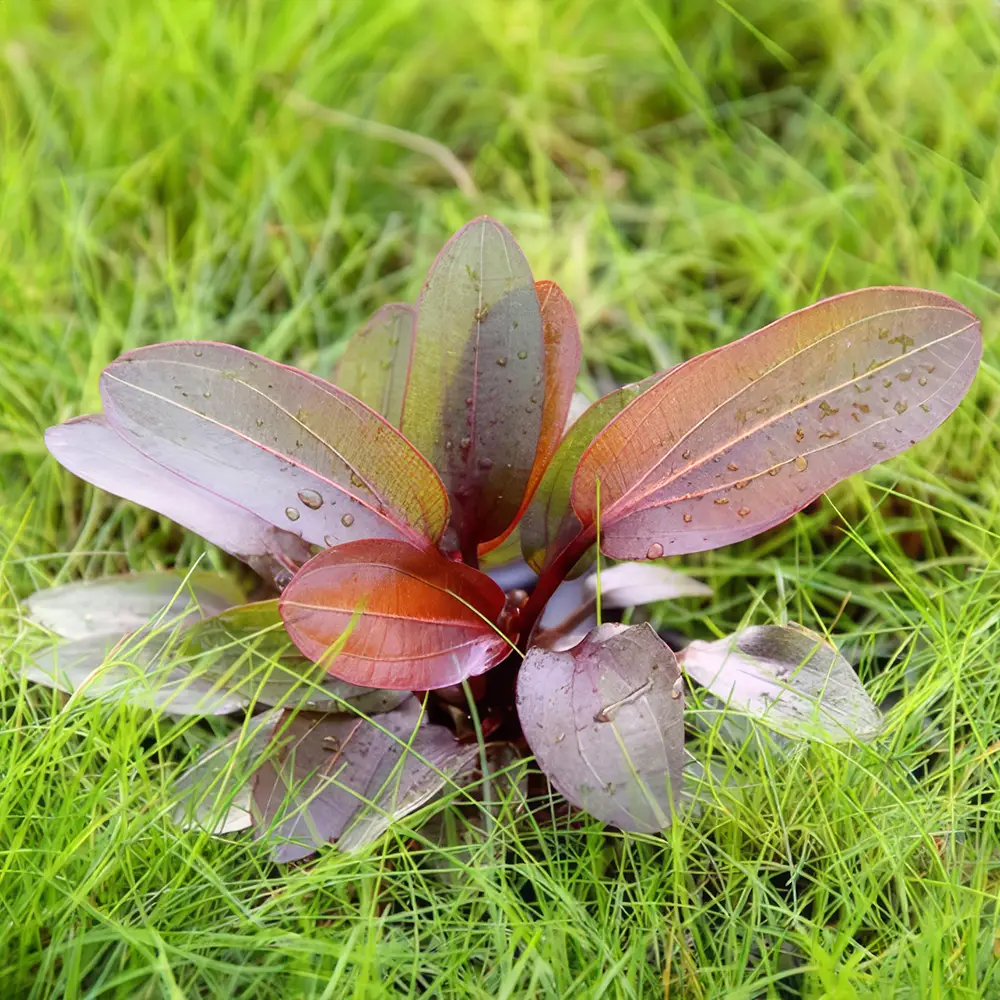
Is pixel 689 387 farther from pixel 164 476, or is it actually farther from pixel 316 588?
pixel 164 476

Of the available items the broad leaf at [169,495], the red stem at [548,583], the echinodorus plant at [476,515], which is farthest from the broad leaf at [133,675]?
the red stem at [548,583]

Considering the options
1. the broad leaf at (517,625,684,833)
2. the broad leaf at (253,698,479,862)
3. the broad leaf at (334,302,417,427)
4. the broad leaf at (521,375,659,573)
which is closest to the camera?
the broad leaf at (517,625,684,833)

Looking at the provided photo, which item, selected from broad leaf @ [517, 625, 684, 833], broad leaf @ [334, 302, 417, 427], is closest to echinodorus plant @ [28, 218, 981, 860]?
broad leaf @ [517, 625, 684, 833]

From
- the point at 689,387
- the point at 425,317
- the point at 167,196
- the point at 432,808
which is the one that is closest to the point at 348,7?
the point at 167,196

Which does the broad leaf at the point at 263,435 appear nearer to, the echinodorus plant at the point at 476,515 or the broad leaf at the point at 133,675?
the echinodorus plant at the point at 476,515

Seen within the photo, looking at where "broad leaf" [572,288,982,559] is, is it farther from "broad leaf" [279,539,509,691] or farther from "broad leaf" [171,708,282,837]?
"broad leaf" [171,708,282,837]

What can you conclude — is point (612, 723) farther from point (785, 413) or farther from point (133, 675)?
point (133, 675)

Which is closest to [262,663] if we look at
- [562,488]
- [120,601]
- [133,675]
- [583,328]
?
[133,675]
